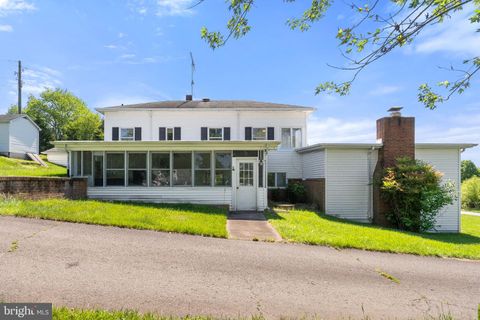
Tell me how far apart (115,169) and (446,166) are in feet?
54.8

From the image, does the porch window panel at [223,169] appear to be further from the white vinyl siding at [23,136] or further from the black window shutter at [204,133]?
the white vinyl siding at [23,136]

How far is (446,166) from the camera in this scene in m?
14.4

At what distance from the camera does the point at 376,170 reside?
46.1 feet

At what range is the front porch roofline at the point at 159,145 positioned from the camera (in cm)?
1319

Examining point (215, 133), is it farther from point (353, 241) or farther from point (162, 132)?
point (353, 241)

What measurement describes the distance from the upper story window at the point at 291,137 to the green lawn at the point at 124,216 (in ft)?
30.6

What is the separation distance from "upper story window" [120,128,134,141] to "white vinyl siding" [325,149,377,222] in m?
12.9

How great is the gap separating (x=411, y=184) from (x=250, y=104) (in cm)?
1160

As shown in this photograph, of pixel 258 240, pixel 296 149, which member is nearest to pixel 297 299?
pixel 258 240

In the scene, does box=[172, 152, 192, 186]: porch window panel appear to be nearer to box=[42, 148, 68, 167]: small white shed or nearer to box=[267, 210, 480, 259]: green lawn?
box=[267, 210, 480, 259]: green lawn

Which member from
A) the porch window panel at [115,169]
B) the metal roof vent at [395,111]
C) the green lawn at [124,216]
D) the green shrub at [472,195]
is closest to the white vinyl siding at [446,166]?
the metal roof vent at [395,111]

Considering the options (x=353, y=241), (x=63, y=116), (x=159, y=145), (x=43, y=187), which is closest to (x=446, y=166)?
(x=353, y=241)

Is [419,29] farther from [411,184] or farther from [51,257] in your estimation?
[411,184]

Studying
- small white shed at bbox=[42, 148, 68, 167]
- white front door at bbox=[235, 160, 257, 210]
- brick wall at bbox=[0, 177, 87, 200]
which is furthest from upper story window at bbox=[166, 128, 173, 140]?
small white shed at bbox=[42, 148, 68, 167]
